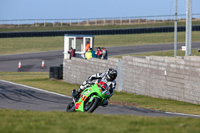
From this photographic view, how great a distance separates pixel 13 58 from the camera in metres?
46.5

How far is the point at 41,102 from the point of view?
57.8 ft

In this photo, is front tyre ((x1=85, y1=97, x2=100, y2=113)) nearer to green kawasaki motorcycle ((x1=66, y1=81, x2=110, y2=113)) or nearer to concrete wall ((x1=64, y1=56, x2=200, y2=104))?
green kawasaki motorcycle ((x1=66, y1=81, x2=110, y2=113))

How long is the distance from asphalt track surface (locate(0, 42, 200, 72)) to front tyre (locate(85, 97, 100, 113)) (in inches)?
1010

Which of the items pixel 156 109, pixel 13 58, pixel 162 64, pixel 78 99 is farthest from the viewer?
pixel 13 58

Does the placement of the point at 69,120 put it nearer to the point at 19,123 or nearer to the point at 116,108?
the point at 19,123

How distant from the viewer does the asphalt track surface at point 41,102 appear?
47.4 ft

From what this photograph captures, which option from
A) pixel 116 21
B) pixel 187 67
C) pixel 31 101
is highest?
pixel 116 21

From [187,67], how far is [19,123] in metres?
10.6

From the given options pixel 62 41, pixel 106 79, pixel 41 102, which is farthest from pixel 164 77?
pixel 62 41

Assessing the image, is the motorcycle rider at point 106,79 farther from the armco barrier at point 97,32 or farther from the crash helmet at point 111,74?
the armco barrier at point 97,32

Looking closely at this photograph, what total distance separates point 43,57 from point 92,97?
35745 millimetres

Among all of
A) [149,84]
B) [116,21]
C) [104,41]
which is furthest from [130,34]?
[149,84]

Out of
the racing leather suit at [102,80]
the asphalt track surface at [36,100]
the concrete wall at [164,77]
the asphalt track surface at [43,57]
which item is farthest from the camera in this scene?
the asphalt track surface at [43,57]

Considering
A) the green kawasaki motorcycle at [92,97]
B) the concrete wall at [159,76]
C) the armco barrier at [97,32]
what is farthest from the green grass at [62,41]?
the green kawasaki motorcycle at [92,97]
